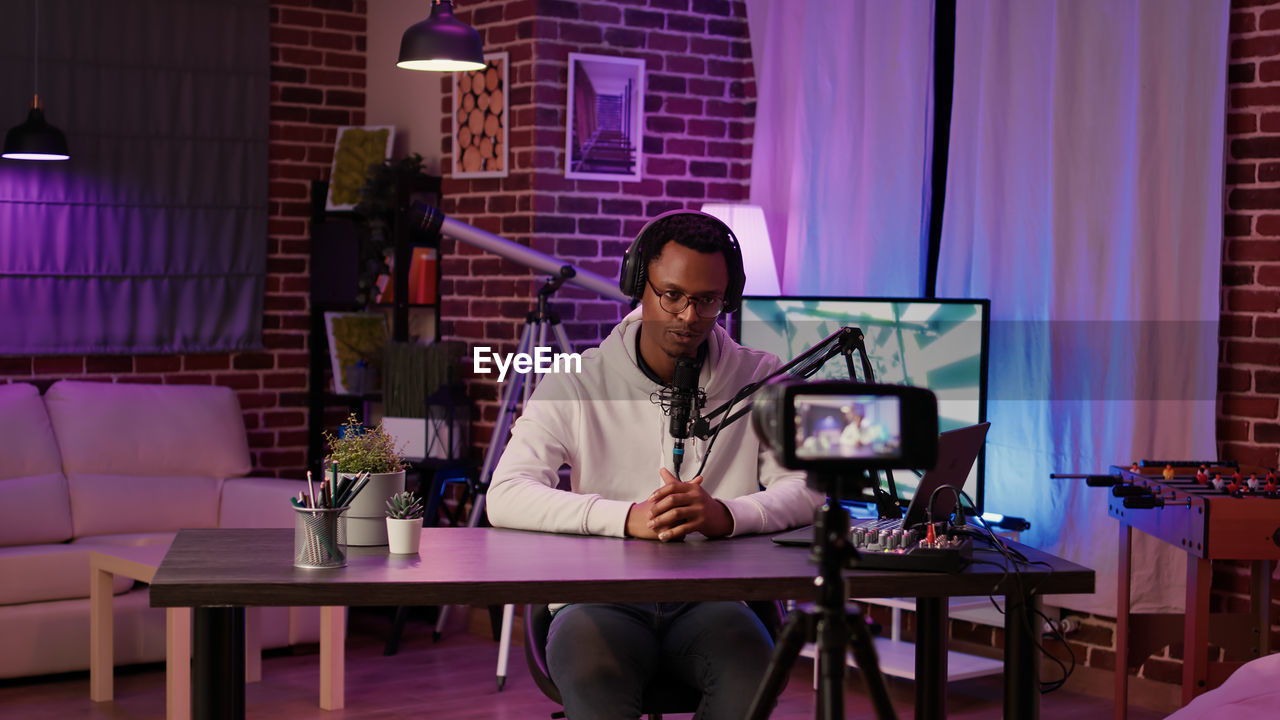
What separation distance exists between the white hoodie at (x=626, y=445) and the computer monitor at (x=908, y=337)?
156 cm

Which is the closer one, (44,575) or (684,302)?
(684,302)

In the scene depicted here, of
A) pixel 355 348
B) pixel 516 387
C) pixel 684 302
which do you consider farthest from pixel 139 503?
pixel 684 302

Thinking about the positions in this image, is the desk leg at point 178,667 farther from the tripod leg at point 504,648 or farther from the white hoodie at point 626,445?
the white hoodie at point 626,445

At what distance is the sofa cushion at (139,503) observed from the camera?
15.4ft

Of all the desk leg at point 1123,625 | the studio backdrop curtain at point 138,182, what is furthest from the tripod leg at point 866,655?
the studio backdrop curtain at point 138,182

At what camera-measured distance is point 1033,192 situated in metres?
4.29

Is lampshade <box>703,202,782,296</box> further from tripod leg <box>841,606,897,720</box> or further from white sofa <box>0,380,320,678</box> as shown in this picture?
tripod leg <box>841,606,897,720</box>

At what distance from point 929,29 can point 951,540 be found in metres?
2.73

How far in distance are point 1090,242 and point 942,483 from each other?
2.08 meters

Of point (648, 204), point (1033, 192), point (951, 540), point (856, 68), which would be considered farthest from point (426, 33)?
point (951, 540)

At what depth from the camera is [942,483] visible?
7.68ft

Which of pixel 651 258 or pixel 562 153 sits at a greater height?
pixel 562 153

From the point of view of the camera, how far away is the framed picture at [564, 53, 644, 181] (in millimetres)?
4773

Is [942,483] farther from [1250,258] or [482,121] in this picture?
[482,121]
